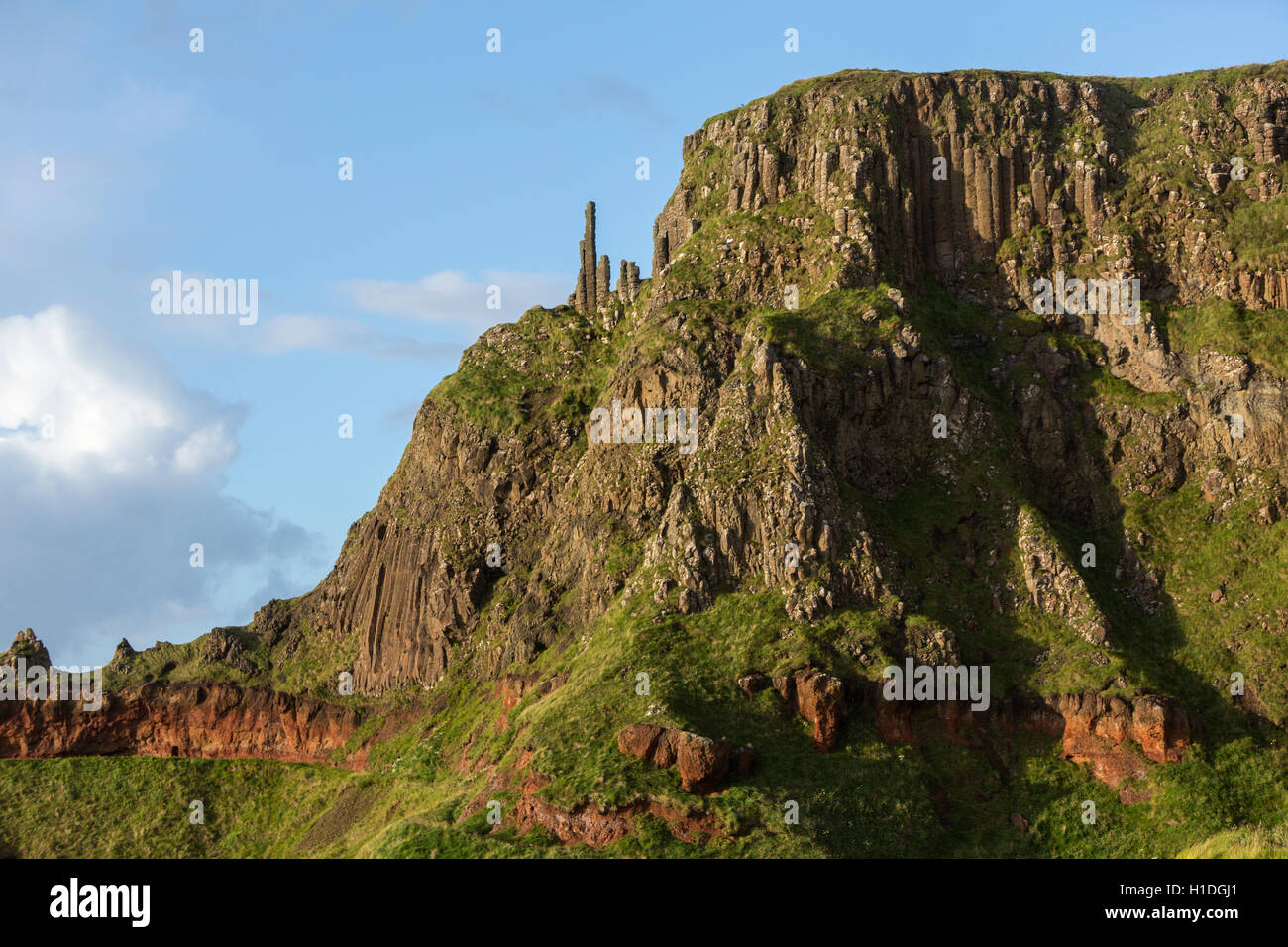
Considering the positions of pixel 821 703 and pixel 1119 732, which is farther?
pixel 1119 732

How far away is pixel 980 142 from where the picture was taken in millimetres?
131000

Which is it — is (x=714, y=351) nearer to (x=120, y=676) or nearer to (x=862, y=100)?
(x=862, y=100)

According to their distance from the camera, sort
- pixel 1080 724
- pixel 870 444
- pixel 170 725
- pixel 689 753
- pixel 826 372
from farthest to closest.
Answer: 1. pixel 170 725
2. pixel 870 444
3. pixel 826 372
4. pixel 1080 724
5. pixel 689 753

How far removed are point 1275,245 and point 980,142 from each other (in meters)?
24.2

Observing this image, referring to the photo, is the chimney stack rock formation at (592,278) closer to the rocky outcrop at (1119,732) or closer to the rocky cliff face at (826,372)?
the rocky cliff face at (826,372)

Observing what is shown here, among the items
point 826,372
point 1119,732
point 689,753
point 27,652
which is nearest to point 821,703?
point 689,753

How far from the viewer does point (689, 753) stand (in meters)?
88.8

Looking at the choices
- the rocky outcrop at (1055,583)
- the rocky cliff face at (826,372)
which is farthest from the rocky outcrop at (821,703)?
the rocky outcrop at (1055,583)

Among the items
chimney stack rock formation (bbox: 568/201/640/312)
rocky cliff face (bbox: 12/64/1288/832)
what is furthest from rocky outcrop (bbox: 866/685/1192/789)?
chimney stack rock formation (bbox: 568/201/640/312)

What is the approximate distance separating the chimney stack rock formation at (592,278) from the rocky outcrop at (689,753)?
51.7 meters

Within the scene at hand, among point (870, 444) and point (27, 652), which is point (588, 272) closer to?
point (870, 444)

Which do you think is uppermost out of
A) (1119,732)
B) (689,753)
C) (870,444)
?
(870,444)

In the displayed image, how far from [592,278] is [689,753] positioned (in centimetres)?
5814
